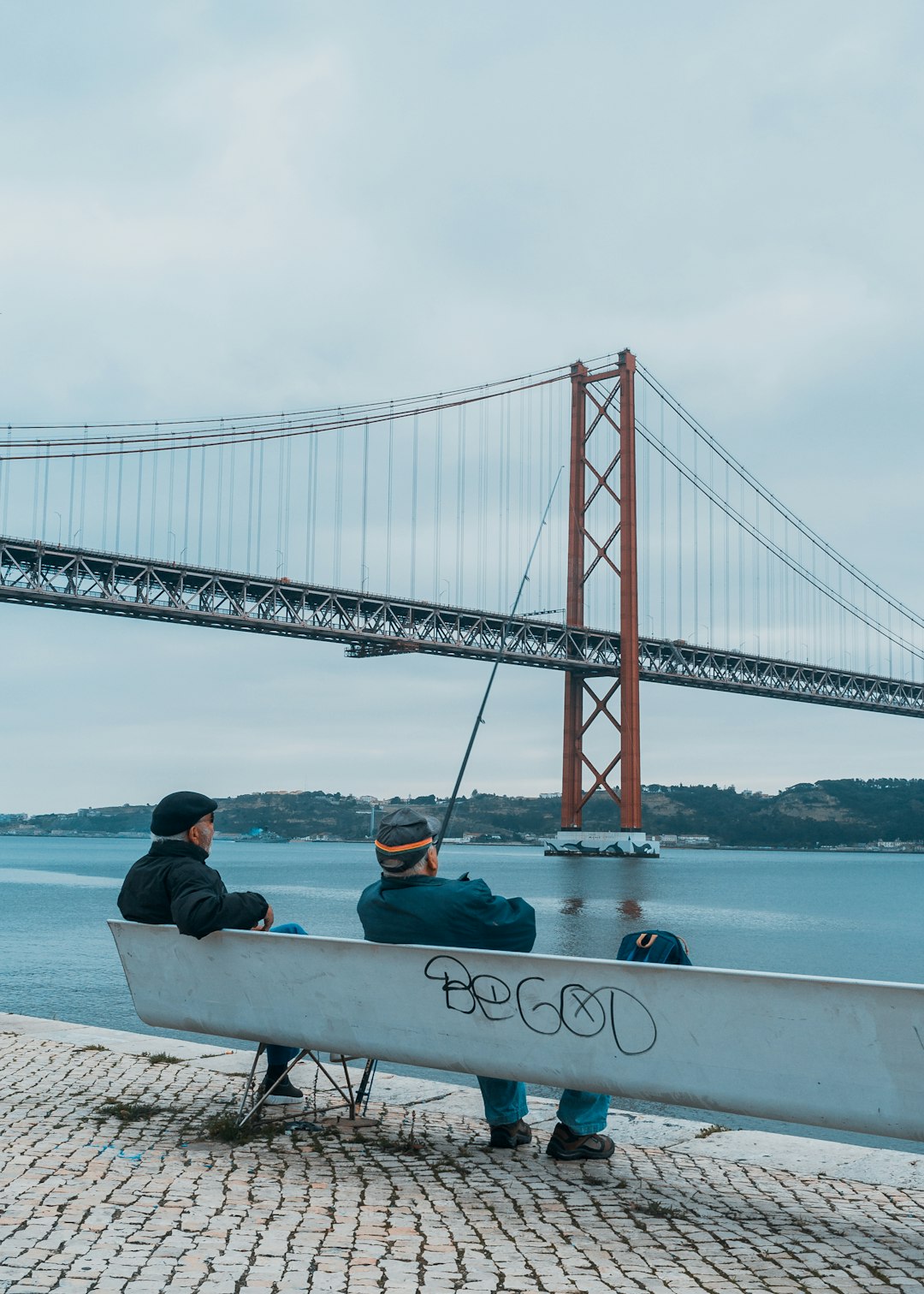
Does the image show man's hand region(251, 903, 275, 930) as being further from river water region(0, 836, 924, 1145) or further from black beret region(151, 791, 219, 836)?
river water region(0, 836, 924, 1145)

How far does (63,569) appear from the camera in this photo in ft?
113

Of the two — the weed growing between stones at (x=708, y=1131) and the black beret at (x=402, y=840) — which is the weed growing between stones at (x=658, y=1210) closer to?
the weed growing between stones at (x=708, y=1131)

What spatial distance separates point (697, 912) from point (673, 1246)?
983 inches

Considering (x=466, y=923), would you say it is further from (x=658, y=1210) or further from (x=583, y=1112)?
(x=658, y=1210)

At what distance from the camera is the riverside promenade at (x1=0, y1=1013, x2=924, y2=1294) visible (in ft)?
7.73

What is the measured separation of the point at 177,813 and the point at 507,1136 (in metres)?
1.25

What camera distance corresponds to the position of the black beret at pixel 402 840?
330 centimetres

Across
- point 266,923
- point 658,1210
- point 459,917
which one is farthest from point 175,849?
point 658,1210

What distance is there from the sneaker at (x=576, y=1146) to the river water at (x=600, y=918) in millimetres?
2636

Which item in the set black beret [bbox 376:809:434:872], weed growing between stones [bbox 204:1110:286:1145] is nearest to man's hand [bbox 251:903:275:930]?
black beret [bbox 376:809:434:872]

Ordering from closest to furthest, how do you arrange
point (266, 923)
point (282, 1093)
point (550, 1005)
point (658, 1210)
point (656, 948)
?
point (658, 1210), point (550, 1005), point (656, 948), point (266, 923), point (282, 1093)

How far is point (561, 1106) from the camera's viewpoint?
327 cm

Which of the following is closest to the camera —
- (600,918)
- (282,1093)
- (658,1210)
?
(658,1210)

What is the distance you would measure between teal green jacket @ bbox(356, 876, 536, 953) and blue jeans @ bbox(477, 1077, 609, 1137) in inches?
13.3
